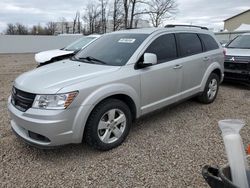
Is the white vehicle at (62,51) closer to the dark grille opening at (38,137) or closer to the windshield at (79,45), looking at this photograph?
the windshield at (79,45)

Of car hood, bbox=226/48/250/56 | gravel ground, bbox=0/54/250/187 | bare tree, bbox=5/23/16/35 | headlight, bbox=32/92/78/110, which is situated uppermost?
bare tree, bbox=5/23/16/35

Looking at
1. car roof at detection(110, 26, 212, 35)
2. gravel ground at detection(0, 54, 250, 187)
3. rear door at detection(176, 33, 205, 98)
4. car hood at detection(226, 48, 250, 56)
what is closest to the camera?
gravel ground at detection(0, 54, 250, 187)

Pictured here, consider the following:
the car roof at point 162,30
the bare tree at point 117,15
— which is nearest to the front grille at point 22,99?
the car roof at point 162,30

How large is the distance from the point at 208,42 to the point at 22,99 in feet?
13.4

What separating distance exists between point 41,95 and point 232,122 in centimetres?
210

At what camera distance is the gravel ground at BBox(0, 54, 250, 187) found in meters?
2.88

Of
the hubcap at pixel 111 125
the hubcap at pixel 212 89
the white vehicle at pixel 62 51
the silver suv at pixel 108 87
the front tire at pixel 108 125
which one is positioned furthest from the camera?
the white vehicle at pixel 62 51

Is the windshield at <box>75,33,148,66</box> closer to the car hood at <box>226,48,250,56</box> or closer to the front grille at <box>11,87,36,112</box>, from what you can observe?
the front grille at <box>11,87,36,112</box>

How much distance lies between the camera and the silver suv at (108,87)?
2.99 m

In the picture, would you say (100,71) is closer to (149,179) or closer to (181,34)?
(149,179)

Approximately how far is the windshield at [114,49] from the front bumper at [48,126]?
3.95ft

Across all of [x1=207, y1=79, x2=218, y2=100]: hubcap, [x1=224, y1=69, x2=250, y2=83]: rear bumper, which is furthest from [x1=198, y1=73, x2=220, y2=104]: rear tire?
[x1=224, y1=69, x2=250, y2=83]: rear bumper

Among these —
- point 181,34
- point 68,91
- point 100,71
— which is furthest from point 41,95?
point 181,34

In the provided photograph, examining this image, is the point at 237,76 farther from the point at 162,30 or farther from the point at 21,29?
the point at 21,29
